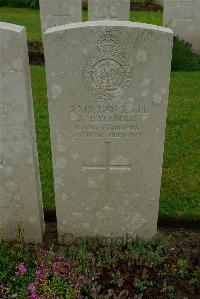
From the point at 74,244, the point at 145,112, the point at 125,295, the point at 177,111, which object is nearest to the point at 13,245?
the point at 74,244

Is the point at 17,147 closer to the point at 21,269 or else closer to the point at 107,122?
the point at 107,122

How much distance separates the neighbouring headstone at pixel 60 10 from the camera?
30.8ft

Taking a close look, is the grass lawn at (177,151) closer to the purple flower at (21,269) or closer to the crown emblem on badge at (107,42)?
the purple flower at (21,269)

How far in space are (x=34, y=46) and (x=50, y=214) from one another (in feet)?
22.7

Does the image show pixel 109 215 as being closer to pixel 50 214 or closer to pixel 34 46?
pixel 50 214

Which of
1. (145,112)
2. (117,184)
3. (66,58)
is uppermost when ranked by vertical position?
(66,58)

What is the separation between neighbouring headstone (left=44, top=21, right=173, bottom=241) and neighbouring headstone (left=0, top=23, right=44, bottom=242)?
0.20 metres

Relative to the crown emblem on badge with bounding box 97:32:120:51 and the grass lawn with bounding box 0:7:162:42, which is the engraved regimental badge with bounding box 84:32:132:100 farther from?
the grass lawn with bounding box 0:7:162:42

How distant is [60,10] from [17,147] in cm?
637

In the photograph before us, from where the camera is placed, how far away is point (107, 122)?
12.2 feet

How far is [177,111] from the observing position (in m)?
7.41

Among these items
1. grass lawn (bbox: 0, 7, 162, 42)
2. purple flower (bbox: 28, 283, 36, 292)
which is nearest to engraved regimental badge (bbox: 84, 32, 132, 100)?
purple flower (bbox: 28, 283, 36, 292)

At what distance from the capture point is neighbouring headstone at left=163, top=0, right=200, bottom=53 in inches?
398

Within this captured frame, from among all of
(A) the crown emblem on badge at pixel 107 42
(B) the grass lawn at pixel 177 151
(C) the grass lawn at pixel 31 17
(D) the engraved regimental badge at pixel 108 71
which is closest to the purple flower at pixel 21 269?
(B) the grass lawn at pixel 177 151
